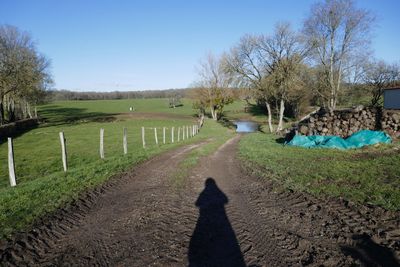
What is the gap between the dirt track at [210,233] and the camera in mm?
4613

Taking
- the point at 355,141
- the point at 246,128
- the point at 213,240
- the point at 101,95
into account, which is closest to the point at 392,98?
the point at 355,141

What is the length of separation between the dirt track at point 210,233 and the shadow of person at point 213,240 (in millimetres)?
17

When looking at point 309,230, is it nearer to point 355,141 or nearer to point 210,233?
point 210,233

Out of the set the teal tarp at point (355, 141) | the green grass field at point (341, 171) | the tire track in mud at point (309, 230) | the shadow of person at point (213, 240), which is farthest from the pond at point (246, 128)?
the shadow of person at point (213, 240)

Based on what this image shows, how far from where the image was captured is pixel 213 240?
5.28 m

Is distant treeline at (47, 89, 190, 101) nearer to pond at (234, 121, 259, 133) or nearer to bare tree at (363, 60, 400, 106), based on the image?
pond at (234, 121, 259, 133)

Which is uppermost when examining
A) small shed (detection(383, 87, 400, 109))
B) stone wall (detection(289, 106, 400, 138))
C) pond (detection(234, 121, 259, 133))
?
small shed (detection(383, 87, 400, 109))

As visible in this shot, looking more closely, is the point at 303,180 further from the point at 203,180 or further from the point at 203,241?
the point at 203,241

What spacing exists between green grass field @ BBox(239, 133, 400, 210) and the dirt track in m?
0.87

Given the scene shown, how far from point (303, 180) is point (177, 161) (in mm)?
6684

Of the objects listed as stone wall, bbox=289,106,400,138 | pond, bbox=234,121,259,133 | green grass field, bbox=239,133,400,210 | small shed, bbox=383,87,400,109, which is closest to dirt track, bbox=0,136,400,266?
green grass field, bbox=239,133,400,210

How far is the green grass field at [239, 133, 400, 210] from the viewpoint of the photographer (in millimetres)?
7574

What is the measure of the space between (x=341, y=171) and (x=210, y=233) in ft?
22.2

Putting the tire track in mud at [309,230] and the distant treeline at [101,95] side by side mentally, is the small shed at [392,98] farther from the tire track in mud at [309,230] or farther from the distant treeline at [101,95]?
the distant treeline at [101,95]
